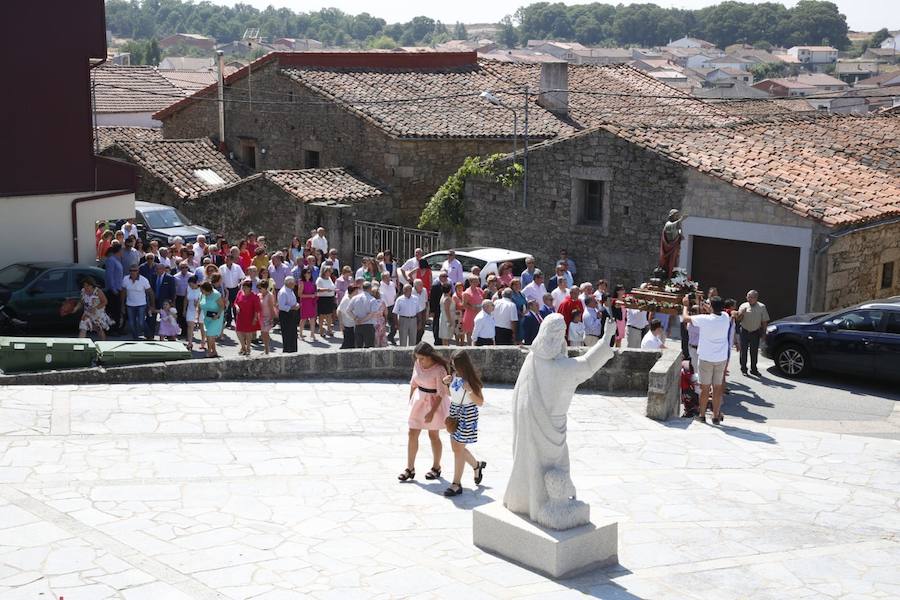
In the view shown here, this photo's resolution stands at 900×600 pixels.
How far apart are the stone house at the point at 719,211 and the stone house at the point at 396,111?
148 inches

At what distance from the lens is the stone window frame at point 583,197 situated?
23047 millimetres

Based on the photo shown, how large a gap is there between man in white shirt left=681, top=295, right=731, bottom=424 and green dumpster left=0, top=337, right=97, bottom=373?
7.58 meters

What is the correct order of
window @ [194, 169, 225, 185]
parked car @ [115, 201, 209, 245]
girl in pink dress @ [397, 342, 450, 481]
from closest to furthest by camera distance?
girl in pink dress @ [397, 342, 450, 481] → parked car @ [115, 201, 209, 245] → window @ [194, 169, 225, 185]

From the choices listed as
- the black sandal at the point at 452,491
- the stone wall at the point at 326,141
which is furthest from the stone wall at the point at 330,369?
the stone wall at the point at 326,141

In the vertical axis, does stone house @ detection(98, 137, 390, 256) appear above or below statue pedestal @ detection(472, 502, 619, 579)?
above

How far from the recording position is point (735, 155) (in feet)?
75.3

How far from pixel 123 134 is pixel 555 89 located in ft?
48.6

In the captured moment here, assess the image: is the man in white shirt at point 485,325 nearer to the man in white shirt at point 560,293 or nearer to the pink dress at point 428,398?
the man in white shirt at point 560,293

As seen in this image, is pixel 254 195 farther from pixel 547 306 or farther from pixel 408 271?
pixel 547 306

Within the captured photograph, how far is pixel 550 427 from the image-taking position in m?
8.41

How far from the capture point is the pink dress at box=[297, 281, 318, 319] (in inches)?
736

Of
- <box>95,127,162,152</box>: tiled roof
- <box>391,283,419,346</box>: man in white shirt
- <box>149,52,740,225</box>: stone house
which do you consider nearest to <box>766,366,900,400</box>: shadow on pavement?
<box>391,283,419,346</box>: man in white shirt

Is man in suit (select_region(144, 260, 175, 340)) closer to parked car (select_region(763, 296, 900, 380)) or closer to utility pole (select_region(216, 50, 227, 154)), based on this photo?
parked car (select_region(763, 296, 900, 380))

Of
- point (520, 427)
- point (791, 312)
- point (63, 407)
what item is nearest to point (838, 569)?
point (520, 427)
